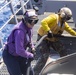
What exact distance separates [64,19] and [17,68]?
1537mm

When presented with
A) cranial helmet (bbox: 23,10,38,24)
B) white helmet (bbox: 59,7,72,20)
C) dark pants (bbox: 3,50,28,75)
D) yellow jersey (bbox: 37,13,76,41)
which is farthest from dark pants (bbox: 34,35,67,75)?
cranial helmet (bbox: 23,10,38,24)

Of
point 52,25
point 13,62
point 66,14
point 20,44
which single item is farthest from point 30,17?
point 52,25

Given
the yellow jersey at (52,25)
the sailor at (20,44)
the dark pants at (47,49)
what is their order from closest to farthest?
the sailor at (20,44)
the yellow jersey at (52,25)
the dark pants at (47,49)

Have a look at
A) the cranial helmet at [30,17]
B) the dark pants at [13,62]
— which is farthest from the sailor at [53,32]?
the cranial helmet at [30,17]

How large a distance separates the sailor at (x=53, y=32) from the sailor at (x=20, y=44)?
804 millimetres

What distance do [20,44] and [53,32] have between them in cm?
182

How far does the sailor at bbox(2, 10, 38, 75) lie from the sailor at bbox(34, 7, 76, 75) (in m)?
0.80

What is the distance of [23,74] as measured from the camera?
5711 millimetres

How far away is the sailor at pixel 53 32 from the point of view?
21.0ft

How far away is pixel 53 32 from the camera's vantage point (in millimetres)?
6758

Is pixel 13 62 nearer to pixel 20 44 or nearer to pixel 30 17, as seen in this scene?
pixel 20 44

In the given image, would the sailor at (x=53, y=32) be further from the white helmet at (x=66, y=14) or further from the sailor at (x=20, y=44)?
the sailor at (x=20, y=44)

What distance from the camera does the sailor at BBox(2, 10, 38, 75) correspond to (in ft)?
16.5

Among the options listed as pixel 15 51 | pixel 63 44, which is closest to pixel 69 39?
pixel 63 44
